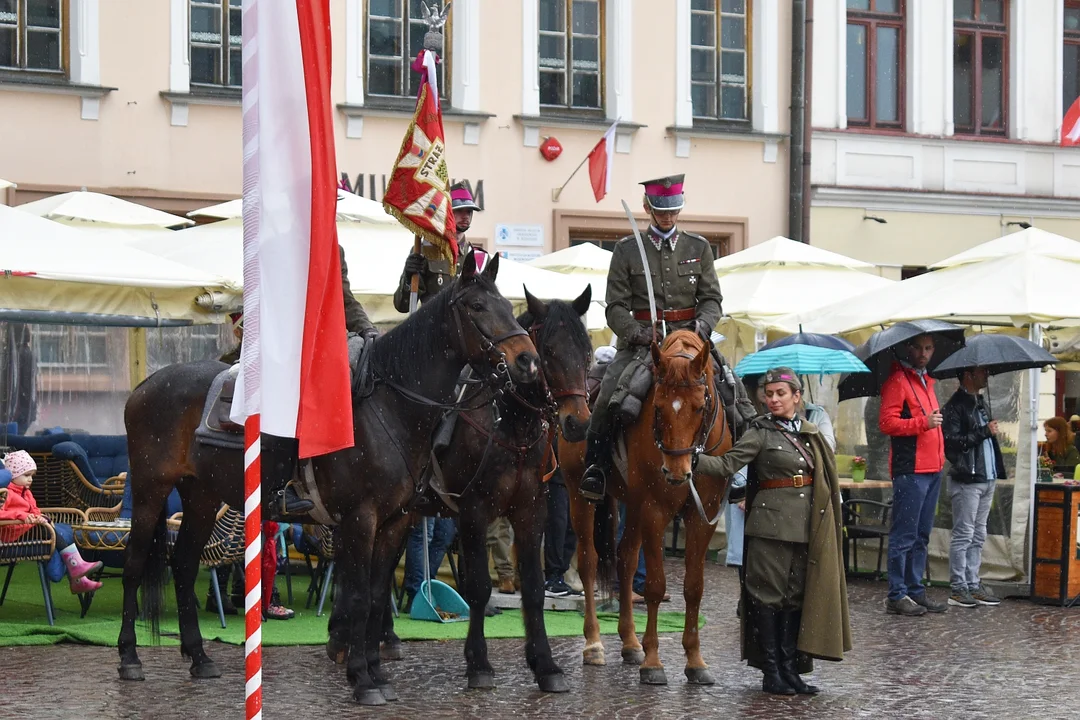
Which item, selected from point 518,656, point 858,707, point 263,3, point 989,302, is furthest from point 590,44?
point 263,3

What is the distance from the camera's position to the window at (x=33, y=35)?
19016 millimetres

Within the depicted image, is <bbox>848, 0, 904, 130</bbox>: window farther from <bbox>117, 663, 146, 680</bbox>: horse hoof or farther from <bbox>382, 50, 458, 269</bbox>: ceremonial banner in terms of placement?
<bbox>117, 663, 146, 680</bbox>: horse hoof

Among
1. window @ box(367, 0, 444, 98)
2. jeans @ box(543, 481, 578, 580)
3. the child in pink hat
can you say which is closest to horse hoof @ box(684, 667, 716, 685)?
jeans @ box(543, 481, 578, 580)

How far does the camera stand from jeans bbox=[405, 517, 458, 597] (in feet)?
39.5

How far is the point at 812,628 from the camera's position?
347 inches

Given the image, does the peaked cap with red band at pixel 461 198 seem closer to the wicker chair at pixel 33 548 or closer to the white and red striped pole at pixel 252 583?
the wicker chair at pixel 33 548

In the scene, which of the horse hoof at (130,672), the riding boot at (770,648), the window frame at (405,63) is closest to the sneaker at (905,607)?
the riding boot at (770,648)

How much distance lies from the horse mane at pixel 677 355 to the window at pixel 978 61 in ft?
53.8

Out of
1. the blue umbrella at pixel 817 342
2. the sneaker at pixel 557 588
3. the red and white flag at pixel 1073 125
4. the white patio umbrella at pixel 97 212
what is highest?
the red and white flag at pixel 1073 125

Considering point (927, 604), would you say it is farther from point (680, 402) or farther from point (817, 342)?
point (680, 402)

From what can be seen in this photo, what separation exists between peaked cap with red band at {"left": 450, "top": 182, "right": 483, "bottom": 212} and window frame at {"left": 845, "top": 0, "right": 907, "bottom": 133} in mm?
13765

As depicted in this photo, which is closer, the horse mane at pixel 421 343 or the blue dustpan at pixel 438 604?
the horse mane at pixel 421 343

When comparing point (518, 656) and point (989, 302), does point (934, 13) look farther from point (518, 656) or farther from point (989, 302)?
point (518, 656)

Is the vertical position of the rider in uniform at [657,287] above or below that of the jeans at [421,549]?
above
